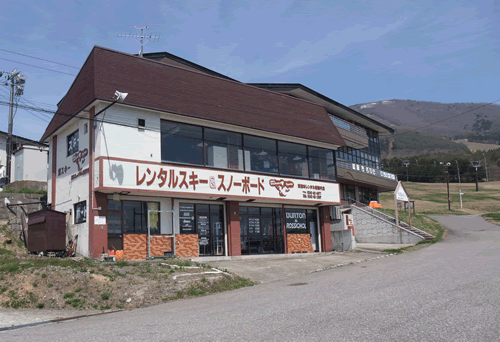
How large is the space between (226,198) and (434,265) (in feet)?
34.8

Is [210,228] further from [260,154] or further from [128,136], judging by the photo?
[128,136]

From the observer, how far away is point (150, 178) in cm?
1994

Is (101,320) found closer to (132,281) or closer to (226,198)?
(132,281)

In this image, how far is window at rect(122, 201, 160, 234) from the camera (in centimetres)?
2009

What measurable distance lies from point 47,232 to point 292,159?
14.0 meters

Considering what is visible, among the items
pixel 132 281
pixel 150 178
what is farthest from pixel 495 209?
pixel 132 281

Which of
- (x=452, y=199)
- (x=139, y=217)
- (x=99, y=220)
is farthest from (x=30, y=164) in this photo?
(x=452, y=199)

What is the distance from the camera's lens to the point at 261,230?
999 inches

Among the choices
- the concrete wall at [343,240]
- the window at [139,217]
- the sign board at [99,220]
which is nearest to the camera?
the sign board at [99,220]

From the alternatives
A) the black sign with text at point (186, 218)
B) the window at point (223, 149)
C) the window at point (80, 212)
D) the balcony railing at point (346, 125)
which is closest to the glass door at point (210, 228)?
the black sign with text at point (186, 218)

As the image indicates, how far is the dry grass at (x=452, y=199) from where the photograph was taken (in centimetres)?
6438

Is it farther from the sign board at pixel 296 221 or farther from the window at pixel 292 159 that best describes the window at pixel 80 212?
the sign board at pixel 296 221

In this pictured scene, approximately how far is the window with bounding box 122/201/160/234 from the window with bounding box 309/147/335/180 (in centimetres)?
1080

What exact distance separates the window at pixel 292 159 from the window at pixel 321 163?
62cm
